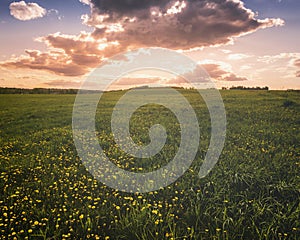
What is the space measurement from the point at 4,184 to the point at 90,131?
6.41m

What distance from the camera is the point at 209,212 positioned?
6012 millimetres

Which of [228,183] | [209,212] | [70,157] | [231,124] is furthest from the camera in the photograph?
[231,124]

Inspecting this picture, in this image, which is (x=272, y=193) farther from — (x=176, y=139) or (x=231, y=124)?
(x=231, y=124)

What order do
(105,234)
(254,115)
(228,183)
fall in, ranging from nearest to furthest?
(105,234)
(228,183)
(254,115)

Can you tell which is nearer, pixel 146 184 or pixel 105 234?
pixel 105 234

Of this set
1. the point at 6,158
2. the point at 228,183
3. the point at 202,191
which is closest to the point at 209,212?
the point at 202,191

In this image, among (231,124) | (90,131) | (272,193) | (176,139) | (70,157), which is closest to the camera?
(272,193)

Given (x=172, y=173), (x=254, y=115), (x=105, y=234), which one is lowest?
(x=105, y=234)

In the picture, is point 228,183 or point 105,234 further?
point 228,183

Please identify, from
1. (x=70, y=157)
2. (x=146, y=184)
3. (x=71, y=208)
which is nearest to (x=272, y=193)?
(x=146, y=184)

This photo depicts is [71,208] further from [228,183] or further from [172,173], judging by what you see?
[228,183]

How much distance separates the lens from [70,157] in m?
9.42

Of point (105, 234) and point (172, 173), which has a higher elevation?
point (172, 173)

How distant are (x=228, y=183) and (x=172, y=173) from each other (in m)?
1.56
